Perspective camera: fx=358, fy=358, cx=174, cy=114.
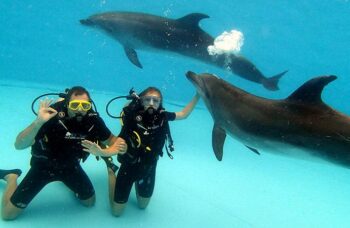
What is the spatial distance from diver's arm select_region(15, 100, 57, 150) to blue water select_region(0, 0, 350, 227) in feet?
3.71

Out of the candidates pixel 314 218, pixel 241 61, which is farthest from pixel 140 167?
pixel 241 61

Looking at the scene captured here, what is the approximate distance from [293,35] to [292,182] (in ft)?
55.6

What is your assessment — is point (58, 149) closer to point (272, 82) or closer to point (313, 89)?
point (313, 89)

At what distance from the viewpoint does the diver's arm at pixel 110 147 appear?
4315 millimetres

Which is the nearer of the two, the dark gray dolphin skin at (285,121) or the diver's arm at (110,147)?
the dark gray dolphin skin at (285,121)

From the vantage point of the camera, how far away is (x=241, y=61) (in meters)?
7.91

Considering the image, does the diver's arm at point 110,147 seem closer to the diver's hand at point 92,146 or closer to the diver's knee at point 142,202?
the diver's hand at point 92,146

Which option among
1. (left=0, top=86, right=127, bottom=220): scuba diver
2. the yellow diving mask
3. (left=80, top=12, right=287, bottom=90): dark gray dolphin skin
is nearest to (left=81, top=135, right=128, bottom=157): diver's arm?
(left=0, top=86, right=127, bottom=220): scuba diver

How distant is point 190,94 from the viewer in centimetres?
2159

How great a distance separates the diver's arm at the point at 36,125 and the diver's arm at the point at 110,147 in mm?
517

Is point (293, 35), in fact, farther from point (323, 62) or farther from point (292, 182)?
point (292, 182)

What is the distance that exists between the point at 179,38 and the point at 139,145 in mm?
4008

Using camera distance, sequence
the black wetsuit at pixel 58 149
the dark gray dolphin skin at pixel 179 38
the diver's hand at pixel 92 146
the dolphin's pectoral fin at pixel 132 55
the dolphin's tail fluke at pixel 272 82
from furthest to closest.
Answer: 1. the dolphin's pectoral fin at pixel 132 55
2. the dark gray dolphin skin at pixel 179 38
3. the dolphin's tail fluke at pixel 272 82
4. the black wetsuit at pixel 58 149
5. the diver's hand at pixel 92 146

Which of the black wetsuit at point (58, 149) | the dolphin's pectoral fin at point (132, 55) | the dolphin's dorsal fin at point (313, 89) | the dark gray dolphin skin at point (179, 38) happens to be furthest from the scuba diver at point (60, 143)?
the dolphin's pectoral fin at point (132, 55)
